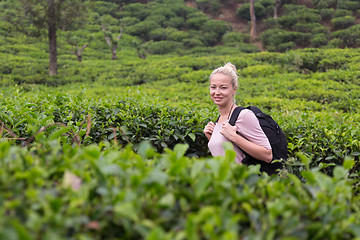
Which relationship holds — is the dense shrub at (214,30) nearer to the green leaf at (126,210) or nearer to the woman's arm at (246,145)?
the woman's arm at (246,145)

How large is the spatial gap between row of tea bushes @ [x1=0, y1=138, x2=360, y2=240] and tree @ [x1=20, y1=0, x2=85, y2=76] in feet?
41.4

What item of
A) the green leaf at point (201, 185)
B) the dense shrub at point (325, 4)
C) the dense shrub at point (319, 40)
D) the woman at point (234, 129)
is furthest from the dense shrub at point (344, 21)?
the green leaf at point (201, 185)

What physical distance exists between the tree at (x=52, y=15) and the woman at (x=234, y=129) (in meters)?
11.3

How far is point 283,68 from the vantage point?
1192 cm

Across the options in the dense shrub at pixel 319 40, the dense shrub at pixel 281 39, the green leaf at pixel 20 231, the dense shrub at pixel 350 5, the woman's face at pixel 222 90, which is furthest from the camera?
the dense shrub at pixel 350 5

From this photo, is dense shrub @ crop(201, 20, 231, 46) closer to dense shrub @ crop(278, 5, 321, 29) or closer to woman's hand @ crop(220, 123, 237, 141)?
dense shrub @ crop(278, 5, 321, 29)

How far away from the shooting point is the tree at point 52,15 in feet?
39.4

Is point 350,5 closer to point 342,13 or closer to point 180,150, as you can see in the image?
point 342,13

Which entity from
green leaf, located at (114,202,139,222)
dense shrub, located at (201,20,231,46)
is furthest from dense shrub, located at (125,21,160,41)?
green leaf, located at (114,202,139,222)

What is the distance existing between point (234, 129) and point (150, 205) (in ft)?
5.19

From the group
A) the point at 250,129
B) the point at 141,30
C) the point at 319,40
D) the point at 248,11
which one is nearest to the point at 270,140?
the point at 250,129

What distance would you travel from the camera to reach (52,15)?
40.2 ft

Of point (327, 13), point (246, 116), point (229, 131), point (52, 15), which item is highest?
point (327, 13)

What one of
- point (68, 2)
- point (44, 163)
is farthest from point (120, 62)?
point (44, 163)
